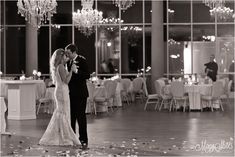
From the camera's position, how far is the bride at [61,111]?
33.1 ft

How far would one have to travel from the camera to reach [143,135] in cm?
1159

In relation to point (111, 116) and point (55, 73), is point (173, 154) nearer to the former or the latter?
point (55, 73)

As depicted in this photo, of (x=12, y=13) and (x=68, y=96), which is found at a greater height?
(x=12, y=13)

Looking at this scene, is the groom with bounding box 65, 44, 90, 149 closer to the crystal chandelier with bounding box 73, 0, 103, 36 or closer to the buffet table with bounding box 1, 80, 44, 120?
the buffet table with bounding box 1, 80, 44, 120

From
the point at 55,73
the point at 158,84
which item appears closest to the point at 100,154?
the point at 55,73

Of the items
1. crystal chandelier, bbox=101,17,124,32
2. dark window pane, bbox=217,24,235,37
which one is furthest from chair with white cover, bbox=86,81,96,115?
dark window pane, bbox=217,24,235,37

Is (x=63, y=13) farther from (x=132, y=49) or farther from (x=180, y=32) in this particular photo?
(x=180, y=32)

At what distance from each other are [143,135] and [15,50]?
53.1 ft

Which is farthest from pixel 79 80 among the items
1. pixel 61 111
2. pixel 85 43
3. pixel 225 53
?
pixel 225 53

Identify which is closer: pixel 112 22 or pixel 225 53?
pixel 225 53

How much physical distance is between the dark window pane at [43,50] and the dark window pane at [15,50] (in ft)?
2.45

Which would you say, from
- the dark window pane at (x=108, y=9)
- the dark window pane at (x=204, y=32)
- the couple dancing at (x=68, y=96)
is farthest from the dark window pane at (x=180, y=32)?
the couple dancing at (x=68, y=96)

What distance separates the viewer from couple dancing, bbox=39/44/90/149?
10.1 metres

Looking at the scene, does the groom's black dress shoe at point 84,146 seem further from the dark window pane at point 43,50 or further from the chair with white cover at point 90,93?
the dark window pane at point 43,50
